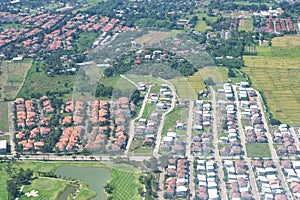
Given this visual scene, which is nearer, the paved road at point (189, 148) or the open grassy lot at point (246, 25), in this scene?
the paved road at point (189, 148)

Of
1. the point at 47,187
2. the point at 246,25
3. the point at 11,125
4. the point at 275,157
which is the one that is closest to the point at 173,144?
the point at 275,157

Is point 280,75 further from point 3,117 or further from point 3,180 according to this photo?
point 3,180

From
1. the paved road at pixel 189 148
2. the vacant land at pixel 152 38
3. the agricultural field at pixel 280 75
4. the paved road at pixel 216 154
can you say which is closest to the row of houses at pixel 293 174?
the paved road at pixel 216 154

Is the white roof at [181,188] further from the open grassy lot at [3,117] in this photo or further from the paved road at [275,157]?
the open grassy lot at [3,117]

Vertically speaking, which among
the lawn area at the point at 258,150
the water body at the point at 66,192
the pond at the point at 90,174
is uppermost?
the lawn area at the point at 258,150

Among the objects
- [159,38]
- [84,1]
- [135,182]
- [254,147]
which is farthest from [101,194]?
[84,1]

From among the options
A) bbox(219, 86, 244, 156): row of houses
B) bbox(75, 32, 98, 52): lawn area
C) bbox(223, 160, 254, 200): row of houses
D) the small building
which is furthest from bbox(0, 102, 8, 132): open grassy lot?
bbox(223, 160, 254, 200): row of houses
